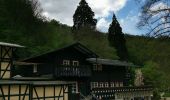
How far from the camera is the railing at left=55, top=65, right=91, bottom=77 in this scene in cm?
4013

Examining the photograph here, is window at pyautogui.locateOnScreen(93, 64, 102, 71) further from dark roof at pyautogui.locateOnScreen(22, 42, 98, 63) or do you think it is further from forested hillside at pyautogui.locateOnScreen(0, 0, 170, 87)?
forested hillside at pyautogui.locateOnScreen(0, 0, 170, 87)

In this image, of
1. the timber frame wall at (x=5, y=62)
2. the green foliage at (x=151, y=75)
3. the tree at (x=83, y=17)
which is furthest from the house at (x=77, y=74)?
the tree at (x=83, y=17)

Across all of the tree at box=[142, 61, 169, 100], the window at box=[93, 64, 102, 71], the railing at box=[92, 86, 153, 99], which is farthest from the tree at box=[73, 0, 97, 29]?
the railing at box=[92, 86, 153, 99]

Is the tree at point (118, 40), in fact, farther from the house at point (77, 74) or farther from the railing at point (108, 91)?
the railing at point (108, 91)

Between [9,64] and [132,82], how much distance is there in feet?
126

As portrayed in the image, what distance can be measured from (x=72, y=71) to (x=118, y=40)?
35700 millimetres

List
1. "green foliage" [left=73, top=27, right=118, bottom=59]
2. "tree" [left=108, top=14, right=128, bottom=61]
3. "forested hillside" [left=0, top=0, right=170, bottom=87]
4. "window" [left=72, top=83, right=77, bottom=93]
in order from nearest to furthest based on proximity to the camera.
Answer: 1. "window" [left=72, top=83, right=77, bottom=93]
2. "forested hillside" [left=0, top=0, right=170, bottom=87]
3. "green foliage" [left=73, top=27, right=118, bottom=59]
4. "tree" [left=108, top=14, right=128, bottom=61]

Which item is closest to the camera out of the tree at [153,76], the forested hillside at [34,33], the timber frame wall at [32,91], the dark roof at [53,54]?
the timber frame wall at [32,91]

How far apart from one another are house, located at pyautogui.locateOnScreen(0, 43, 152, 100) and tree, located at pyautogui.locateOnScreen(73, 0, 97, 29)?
969 inches

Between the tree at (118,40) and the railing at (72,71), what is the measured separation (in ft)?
106

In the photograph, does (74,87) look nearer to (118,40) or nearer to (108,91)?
(108,91)

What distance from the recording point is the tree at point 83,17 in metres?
75.6

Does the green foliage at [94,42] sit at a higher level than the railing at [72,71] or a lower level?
higher

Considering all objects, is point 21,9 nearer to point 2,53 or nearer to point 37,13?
point 37,13
